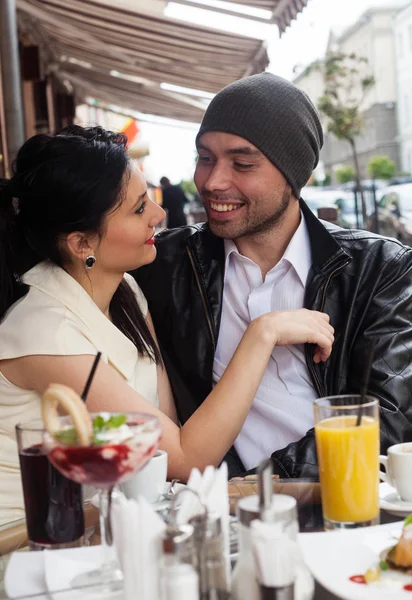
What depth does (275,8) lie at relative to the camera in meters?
6.29

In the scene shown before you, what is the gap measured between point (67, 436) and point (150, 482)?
43 centimetres

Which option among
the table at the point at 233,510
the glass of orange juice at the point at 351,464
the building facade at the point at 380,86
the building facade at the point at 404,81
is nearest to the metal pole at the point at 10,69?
the table at the point at 233,510

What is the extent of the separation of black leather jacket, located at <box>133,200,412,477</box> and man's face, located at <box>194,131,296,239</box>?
15 cm

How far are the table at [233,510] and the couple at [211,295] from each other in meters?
0.27

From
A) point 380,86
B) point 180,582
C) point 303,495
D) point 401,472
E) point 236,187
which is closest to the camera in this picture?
point 180,582

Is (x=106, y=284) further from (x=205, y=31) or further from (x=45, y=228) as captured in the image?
(x=205, y=31)

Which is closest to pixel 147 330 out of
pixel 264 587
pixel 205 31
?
pixel 264 587

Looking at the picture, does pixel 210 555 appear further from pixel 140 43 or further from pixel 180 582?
pixel 140 43

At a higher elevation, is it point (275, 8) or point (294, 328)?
point (275, 8)

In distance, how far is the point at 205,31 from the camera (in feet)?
25.5

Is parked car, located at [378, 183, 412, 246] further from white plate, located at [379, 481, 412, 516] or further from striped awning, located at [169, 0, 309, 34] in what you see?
white plate, located at [379, 481, 412, 516]

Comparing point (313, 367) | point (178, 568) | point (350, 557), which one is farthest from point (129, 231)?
point (178, 568)

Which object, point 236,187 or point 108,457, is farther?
point 236,187

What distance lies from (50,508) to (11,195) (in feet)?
3.45
